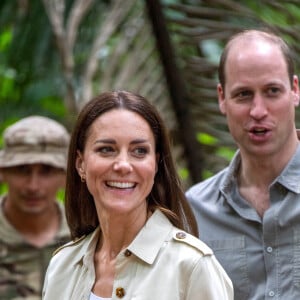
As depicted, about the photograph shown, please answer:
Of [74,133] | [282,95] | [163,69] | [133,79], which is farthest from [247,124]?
[133,79]

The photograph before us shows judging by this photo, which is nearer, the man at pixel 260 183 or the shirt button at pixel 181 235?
the shirt button at pixel 181 235

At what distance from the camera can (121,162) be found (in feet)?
12.7

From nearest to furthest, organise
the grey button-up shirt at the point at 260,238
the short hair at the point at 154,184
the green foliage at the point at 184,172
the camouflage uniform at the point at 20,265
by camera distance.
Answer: the short hair at the point at 154,184
the grey button-up shirt at the point at 260,238
the camouflage uniform at the point at 20,265
the green foliage at the point at 184,172

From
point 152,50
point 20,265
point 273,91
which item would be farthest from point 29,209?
point 152,50

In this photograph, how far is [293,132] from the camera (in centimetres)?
479

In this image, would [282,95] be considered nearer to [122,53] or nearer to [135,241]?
[135,241]

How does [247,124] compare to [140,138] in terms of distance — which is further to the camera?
[247,124]

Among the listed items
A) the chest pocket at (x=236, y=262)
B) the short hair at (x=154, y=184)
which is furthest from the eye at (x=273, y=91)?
the short hair at (x=154, y=184)

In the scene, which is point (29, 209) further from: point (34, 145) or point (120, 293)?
point (120, 293)

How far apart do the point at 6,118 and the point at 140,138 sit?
558 centimetres

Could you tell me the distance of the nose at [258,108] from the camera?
4648 millimetres

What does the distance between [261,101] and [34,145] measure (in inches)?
83.9

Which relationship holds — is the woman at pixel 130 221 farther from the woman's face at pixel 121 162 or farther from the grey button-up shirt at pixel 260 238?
the grey button-up shirt at pixel 260 238

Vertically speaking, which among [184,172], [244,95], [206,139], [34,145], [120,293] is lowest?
[184,172]
